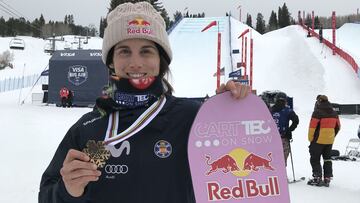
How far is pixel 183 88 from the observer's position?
2744 cm

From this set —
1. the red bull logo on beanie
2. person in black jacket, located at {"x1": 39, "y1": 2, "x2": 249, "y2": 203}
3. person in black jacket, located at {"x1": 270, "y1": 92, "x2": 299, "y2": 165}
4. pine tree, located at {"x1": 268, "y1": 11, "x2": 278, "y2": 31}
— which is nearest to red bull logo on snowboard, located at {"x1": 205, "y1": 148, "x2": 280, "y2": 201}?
person in black jacket, located at {"x1": 39, "y1": 2, "x2": 249, "y2": 203}

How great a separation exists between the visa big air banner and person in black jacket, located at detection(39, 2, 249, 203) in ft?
0.19

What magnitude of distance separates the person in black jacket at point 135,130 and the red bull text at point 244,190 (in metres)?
0.11

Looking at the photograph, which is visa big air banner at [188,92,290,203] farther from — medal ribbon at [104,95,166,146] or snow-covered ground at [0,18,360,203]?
snow-covered ground at [0,18,360,203]

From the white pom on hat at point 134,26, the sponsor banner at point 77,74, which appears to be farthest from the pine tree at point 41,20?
the white pom on hat at point 134,26

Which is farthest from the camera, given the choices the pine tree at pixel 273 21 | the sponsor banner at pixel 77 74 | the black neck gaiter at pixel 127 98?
the pine tree at pixel 273 21

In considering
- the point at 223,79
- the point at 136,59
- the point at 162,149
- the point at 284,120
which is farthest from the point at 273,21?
the point at 162,149

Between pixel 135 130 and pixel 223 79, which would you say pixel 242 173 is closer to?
pixel 135 130

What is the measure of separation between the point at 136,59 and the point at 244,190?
2.19 ft

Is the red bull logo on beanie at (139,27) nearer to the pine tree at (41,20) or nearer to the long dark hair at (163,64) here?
the long dark hair at (163,64)

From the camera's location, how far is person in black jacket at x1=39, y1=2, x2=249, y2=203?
5.44 ft

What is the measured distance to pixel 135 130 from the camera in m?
1.69

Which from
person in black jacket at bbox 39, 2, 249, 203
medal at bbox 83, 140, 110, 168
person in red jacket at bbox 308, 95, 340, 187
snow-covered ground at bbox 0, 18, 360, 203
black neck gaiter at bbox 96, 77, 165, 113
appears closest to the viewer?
medal at bbox 83, 140, 110, 168

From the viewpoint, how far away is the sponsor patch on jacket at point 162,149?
1690 millimetres
